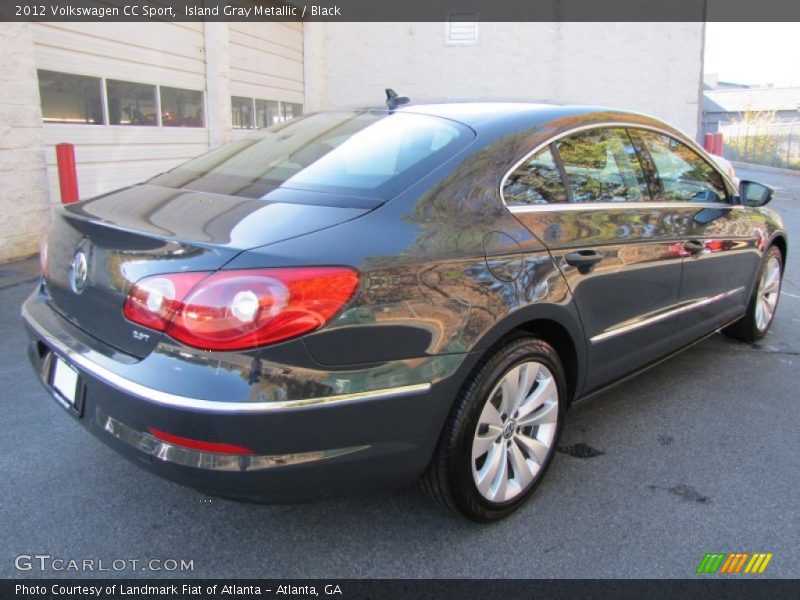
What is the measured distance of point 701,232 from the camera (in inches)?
142

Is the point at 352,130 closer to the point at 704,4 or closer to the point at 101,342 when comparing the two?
the point at 101,342

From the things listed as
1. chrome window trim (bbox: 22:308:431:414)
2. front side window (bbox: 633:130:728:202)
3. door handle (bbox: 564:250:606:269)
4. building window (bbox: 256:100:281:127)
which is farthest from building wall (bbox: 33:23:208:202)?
door handle (bbox: 564:250:606:269)

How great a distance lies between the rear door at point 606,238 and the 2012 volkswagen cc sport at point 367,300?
0.04 feet

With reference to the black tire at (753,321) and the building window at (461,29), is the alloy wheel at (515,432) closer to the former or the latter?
the black tire at (753,321)

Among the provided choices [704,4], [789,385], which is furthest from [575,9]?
[789,385]

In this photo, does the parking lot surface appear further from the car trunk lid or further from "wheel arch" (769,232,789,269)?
"wheel arch" (769,232,789,269)

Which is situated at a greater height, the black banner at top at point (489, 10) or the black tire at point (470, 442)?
the black banner at top at point (489, 10)

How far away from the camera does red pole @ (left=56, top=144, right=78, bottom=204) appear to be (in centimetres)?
664

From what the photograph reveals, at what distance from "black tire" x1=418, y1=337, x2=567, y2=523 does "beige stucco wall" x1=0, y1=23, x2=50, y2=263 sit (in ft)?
19.2

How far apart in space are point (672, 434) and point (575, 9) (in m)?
13.4

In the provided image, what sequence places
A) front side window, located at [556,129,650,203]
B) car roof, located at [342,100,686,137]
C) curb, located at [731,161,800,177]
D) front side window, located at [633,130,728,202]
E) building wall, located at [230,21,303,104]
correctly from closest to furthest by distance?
car roof, located at [342,100,686,137]
front side window, located at [556,129,650,203]
front side window, located at [633,130,728,202]
building wall, located at [230,21,303,104]
curb, located at [731,161,800,177]

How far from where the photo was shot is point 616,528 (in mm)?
2580

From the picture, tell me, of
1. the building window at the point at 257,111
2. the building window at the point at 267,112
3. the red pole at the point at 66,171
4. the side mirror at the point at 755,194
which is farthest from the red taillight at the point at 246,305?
the building window at the point at 267,112

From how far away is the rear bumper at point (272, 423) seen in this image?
1.93 m
